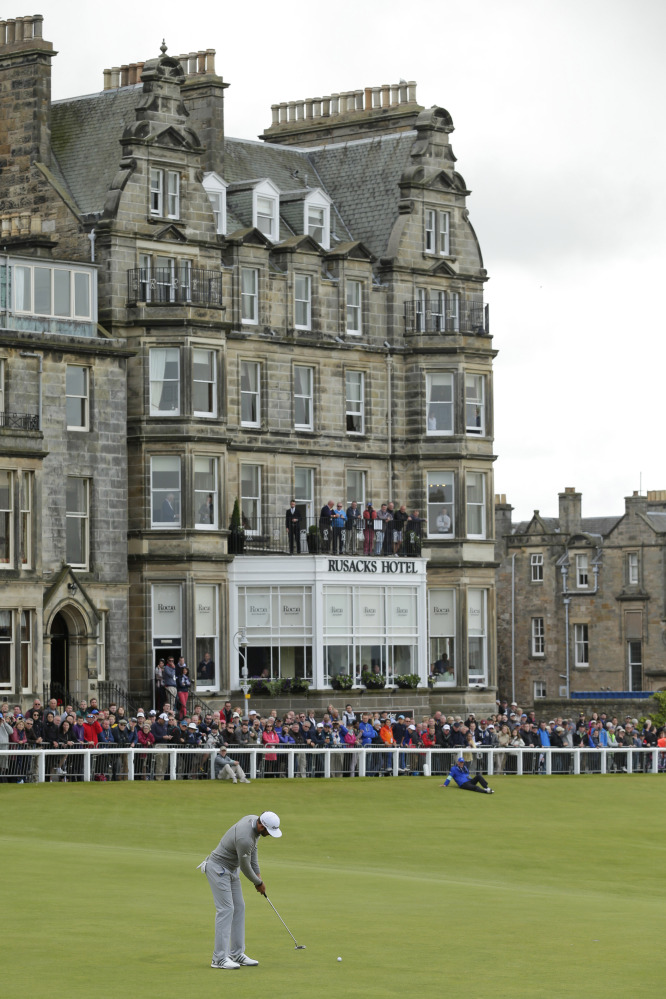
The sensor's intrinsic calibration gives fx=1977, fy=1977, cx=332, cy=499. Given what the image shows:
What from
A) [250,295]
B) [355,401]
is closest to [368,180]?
[355,401]

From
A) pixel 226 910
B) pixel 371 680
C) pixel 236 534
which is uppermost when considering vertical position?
pixel 236 534

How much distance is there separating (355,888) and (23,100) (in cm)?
3515

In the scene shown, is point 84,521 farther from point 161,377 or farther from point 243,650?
point 243,650

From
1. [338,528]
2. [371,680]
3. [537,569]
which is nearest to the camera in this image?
[338,528]

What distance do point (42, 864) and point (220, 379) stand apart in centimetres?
2851

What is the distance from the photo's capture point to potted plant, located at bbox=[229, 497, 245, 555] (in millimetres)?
55469

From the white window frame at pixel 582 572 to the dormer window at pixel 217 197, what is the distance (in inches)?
1714

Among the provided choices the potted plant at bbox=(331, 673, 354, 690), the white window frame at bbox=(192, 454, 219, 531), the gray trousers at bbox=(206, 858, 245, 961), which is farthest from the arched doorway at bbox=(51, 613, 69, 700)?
the gray trousers at bbox=(206, 858, 245, 961)

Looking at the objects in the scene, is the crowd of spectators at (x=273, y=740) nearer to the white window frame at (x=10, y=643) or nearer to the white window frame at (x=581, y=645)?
the white window frame at (x=10, y=643)

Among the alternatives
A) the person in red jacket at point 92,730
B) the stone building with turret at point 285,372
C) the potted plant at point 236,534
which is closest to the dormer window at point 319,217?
the stone building with turret at point 285,372

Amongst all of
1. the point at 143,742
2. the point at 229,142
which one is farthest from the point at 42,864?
the point at 229,142

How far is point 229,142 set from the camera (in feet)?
204

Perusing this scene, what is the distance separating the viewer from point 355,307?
60438mm

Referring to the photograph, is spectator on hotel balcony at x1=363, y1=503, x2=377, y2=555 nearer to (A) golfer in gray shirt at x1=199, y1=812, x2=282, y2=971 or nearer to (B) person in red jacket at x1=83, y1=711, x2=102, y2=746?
(B) person in red jacket at x1=83, y1=711, x2=102, y2=746
